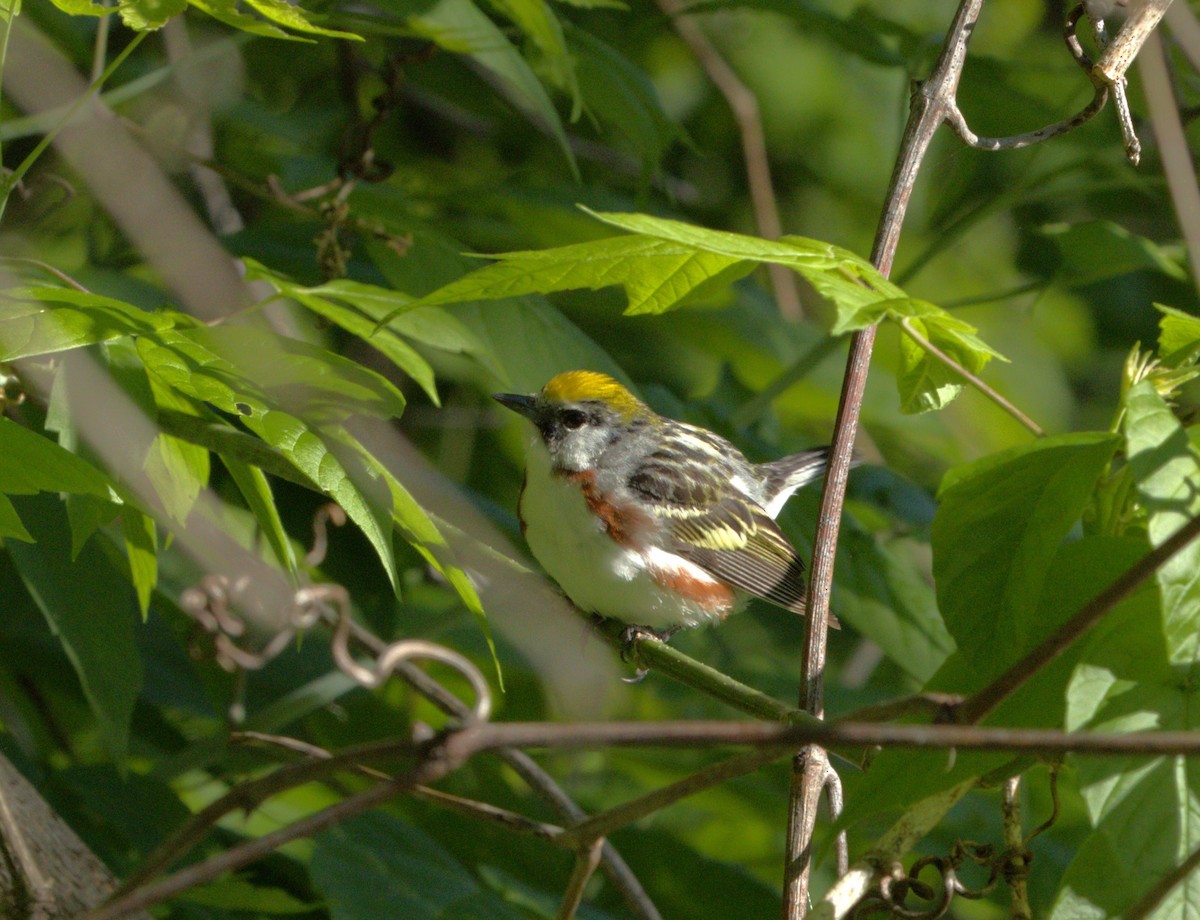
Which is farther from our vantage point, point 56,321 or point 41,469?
point 56,321

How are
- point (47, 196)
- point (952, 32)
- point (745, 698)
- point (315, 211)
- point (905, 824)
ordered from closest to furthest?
point (905, 824) → point (745, 698) → point (952, 32) → point (315, 211) → point (47, 196)

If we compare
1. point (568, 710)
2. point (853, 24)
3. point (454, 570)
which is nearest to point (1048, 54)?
point (853, 24)

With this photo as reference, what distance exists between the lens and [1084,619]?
1.29 m

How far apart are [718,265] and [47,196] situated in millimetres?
2709

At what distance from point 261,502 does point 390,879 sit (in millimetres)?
974

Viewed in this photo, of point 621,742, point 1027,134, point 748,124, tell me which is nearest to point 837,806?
point 621,742

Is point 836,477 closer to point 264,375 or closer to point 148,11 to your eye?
point 264,375

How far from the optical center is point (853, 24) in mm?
3764

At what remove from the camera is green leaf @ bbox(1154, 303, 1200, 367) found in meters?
1.92

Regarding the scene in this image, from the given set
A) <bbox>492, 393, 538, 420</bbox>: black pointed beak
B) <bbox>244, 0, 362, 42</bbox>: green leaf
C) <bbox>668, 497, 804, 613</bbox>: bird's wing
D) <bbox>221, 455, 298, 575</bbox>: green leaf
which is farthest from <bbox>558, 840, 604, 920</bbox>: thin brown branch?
<bbox>668, 497, 804, 613</bbox>: bird's wing

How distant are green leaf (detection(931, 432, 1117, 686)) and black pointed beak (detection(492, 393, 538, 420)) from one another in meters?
1.98

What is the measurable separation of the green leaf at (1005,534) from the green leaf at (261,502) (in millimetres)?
1024

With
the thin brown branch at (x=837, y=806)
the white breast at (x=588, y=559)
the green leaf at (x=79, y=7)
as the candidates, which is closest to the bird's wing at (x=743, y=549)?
the white breast at (x=588, y=559)

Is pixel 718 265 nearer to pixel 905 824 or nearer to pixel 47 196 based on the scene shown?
pixel 905 824
